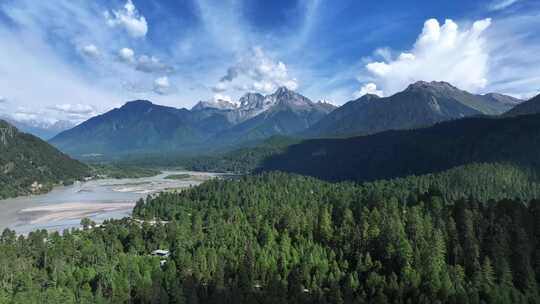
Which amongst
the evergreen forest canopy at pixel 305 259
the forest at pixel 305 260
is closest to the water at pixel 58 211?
the forest at pixel 305 260

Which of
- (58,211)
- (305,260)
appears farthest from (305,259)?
(58,211)

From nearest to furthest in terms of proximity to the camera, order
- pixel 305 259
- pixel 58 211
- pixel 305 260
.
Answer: pixel 305 260 → pixel 305 259 → pixel 58 211

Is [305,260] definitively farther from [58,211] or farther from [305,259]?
[58,211]

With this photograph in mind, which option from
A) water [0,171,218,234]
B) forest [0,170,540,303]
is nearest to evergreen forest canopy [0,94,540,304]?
forest [0,170,540,303]

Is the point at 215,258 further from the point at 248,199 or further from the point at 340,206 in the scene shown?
the point at 248,199

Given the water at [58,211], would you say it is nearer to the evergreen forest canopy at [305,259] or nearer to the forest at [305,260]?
the forest at [305,260]

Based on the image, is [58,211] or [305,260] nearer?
[305,260]

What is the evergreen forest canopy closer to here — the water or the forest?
the forest

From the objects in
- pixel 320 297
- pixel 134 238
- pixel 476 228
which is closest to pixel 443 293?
pixel 320 297
